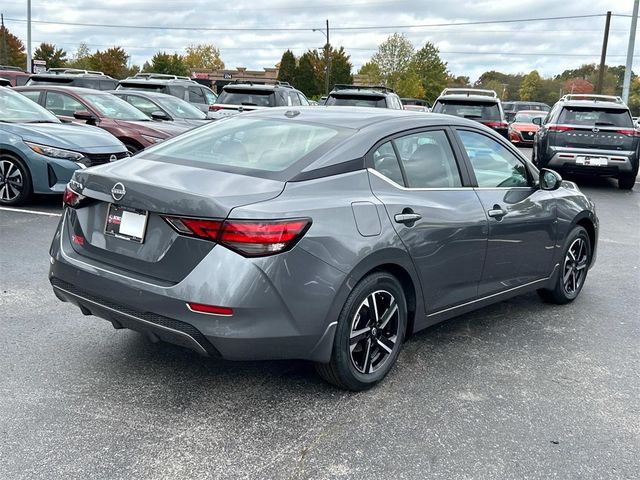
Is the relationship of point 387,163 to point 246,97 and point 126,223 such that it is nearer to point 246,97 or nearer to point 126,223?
point 126,223

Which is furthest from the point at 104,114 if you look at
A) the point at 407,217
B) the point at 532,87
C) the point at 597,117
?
the point at 532,87

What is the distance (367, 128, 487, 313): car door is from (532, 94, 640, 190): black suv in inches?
357

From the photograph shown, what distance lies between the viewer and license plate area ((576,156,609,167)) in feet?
40.7

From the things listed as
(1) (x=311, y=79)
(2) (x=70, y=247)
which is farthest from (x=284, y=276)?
(1) (x=311, y=79)

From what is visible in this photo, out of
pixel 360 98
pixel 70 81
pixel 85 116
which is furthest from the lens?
pixel 70 81

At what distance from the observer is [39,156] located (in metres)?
8.08

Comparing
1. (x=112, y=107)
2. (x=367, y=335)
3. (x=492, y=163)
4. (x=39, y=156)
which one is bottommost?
(x=367, y=335)

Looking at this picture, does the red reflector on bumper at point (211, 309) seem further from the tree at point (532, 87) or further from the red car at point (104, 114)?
the tree at point (532, 87)

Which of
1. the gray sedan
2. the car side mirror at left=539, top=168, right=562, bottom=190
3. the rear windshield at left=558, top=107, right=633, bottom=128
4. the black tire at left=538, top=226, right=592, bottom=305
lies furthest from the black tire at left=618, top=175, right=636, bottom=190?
the gray sedan

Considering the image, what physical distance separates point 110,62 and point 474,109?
63.9 meters

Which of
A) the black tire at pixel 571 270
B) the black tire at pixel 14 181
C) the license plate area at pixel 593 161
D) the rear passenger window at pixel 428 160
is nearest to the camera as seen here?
the rear passenger window at pixel 428 160

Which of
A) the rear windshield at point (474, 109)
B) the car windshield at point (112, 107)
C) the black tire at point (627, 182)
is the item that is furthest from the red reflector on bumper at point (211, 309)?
the rear windshield at point (474, 109)

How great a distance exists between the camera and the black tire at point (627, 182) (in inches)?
506

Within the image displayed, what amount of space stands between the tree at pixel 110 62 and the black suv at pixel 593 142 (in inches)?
2524
